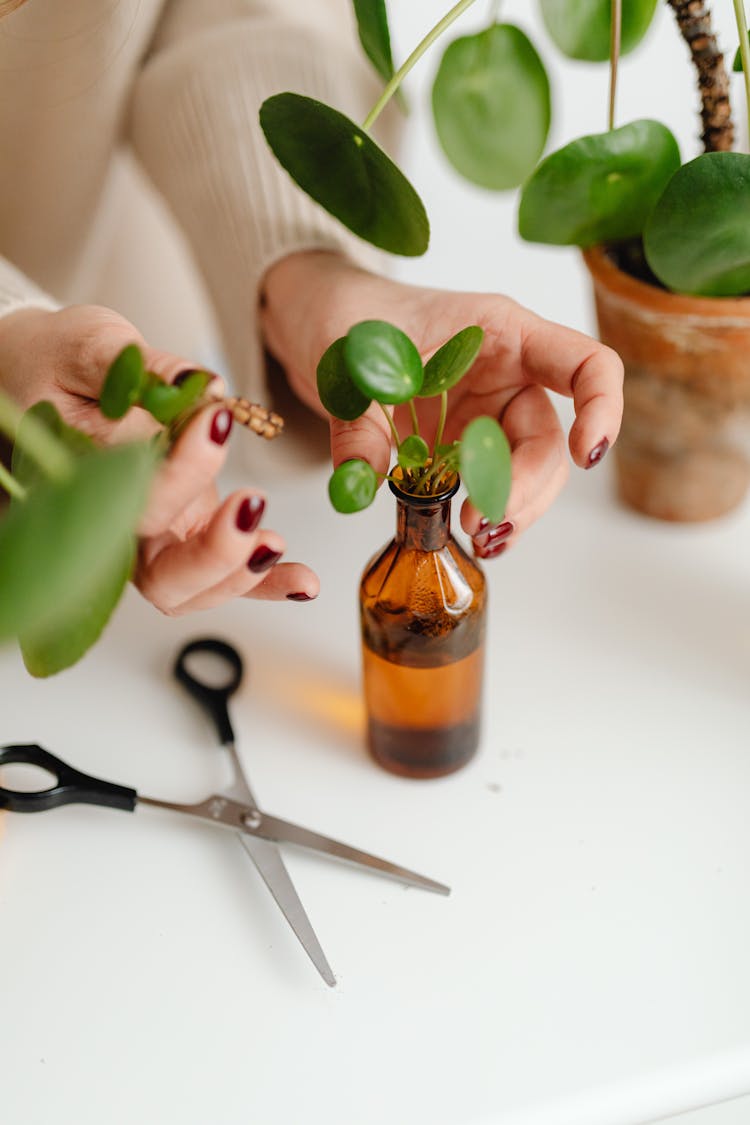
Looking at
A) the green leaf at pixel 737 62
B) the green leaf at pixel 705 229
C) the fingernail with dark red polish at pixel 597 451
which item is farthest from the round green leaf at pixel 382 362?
the green leaf at pixel 737 62

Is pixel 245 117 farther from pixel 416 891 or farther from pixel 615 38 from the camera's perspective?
pixel 416 891

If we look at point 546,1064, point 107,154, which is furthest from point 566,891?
point 107,154

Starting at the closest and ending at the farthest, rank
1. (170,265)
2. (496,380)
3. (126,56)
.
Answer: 1. (496,380)
2. (126,56)
3. (170,265)

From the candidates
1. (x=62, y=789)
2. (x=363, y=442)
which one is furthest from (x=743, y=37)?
(x=62, y=789)

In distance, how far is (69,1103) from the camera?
0.51 metres

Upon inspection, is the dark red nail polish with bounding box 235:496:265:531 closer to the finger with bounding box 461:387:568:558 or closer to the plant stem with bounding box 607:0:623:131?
the finger with bounding box 461:387:568:558

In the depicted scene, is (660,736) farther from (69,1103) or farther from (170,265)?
(170,265)

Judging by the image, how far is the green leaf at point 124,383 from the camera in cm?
41

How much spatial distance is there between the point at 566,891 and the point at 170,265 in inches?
27.0

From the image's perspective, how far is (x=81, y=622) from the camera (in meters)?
0.41

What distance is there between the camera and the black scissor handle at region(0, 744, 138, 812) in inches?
23.3

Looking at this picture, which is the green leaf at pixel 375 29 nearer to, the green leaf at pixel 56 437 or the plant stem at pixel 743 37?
the plant stem at pixel 743 37

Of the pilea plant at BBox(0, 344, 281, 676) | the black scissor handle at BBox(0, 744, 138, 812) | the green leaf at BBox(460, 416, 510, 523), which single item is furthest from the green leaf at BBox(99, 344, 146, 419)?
the black scissor handle at BBox(0, 744, 138, 812)

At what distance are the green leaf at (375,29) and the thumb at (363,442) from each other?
0.20 meters
